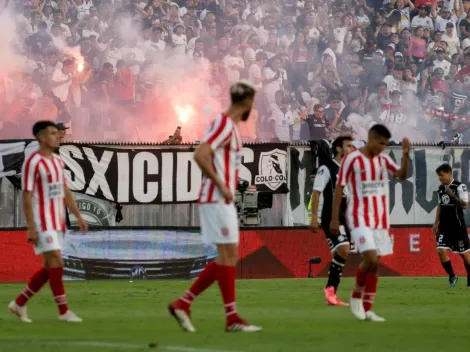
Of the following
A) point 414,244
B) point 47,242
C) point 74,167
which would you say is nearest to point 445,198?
point 414,244

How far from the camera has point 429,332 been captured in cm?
906

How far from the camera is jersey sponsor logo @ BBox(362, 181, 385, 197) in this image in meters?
10.1

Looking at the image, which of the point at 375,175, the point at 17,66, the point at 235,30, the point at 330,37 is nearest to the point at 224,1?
the point at 235,30

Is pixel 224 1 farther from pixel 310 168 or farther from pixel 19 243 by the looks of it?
pixel 19 243

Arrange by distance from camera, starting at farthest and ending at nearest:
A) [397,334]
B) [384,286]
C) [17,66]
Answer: [17,66] → [384,286] → [397,334]

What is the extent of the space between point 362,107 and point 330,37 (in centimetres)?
216

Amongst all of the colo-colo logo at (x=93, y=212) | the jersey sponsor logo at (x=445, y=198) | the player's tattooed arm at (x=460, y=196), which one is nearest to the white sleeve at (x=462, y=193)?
the player's tattooed arm at (x=460, y=196)

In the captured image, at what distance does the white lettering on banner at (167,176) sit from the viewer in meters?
21.9

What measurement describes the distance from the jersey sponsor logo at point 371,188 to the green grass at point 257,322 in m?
1.17

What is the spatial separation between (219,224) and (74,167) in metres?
13.5

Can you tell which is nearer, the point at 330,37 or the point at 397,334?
Result: the point at 397,334

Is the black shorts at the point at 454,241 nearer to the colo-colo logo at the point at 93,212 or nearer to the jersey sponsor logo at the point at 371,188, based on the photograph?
the colo-colo logo at the point at 93,212

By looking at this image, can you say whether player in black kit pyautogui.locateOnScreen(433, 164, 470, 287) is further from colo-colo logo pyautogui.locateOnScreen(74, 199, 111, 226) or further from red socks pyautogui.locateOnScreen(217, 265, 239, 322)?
red socks pyautogui.locateOnScreen(217, 265, 239, 322)

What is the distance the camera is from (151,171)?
2202 cm
